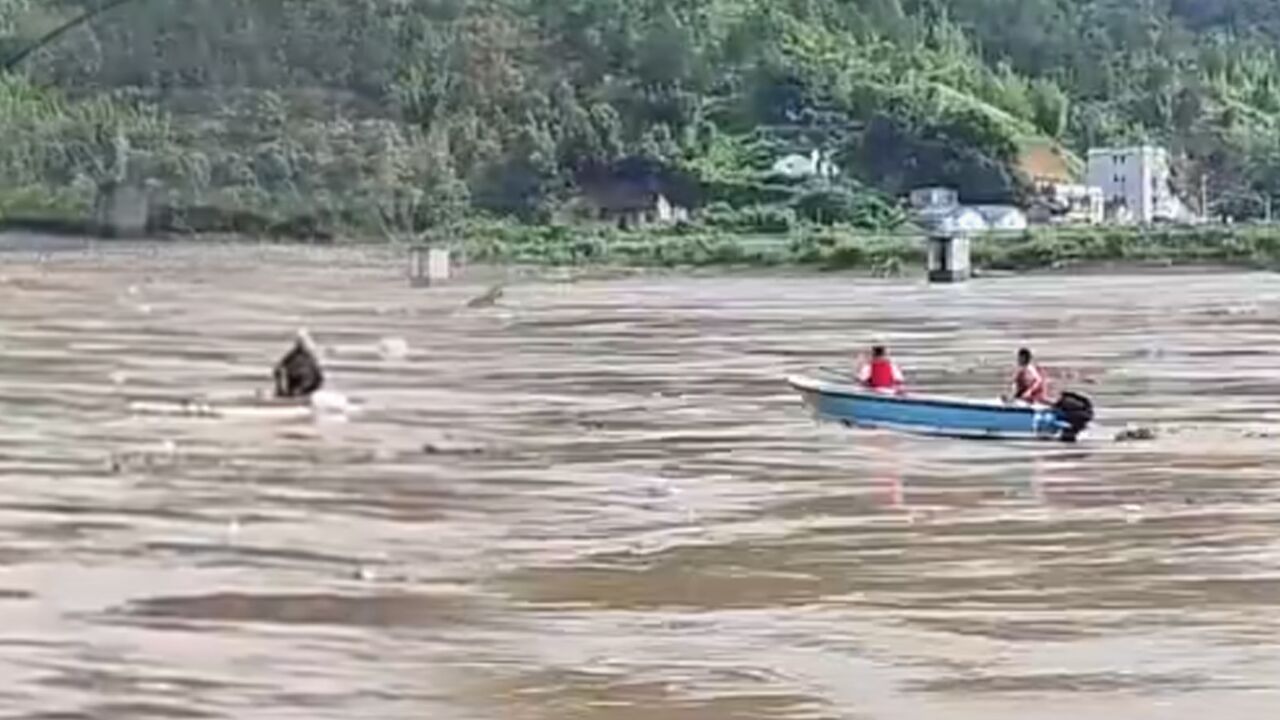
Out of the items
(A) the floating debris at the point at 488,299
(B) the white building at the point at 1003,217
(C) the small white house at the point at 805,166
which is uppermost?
(C) the small white house at the point at 805,166

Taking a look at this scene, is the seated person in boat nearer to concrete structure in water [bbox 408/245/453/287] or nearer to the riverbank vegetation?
concrete structure in water [bbox 408/245/453/287]

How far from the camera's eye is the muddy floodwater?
9.63 metres

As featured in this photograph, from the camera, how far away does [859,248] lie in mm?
76250

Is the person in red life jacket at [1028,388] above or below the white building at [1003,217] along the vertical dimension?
below

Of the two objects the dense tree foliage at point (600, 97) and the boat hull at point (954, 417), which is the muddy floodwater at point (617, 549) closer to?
the boat hull at point (954, 417)

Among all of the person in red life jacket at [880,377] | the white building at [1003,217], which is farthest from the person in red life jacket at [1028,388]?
Result: the white building at [1003,217]

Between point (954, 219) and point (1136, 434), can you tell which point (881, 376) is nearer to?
point (1136, 434)

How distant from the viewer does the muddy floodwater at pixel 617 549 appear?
963 centimetres

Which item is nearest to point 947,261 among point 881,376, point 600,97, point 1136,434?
point 600,97

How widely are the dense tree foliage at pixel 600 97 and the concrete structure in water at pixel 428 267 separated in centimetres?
354

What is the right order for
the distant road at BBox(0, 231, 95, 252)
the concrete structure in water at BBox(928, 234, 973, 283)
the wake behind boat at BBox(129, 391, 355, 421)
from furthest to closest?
the distant road at BBox(0, 231, 95, 252) → the concrete structure in water at BBox(928, 234, 973, 283) → the wake behind boat at BBox(129, 391, 355, 421)

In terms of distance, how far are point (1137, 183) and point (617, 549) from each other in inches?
3411

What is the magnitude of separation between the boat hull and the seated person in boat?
5722 millimetres

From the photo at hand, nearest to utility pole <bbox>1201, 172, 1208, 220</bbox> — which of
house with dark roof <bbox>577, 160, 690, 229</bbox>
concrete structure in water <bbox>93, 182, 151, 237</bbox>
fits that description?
house with dark roof <bbox>577, 160, 690, 229</bbox>
